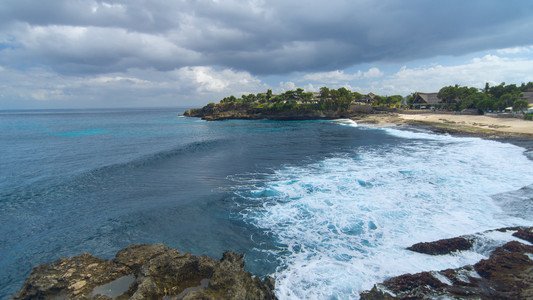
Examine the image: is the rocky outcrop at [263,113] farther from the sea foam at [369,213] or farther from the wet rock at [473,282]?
the wet rock at [473,282]

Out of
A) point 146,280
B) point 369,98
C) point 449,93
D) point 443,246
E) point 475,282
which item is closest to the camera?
point 146,280

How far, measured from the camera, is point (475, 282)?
8.12 metres

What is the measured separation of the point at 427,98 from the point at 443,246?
101279mm

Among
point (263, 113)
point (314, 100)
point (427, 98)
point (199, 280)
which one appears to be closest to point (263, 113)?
point (263, 113)

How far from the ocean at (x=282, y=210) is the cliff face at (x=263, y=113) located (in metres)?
68.1

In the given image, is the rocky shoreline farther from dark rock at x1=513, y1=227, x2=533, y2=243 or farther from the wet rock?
dark rock at x1=513, y1=227, x2=533, y2=243

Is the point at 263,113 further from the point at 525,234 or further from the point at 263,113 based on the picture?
the point at 525,234

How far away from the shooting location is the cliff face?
94.3 metres

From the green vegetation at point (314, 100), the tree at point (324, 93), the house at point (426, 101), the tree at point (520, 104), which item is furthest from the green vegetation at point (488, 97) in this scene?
the tree at point (324, 93)

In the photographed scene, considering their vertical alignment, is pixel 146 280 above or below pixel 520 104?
below

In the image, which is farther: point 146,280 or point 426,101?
point 426,101

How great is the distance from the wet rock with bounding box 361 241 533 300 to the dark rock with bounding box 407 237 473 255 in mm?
1008

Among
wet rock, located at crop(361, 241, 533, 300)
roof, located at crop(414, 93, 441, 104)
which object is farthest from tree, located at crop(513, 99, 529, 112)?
wet rock, located at crop(361, 241, 533, 300)

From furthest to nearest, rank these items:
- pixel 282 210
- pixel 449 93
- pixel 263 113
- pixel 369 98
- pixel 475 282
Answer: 1. pixel 369 98
2. pixel 263 113
3. pixel 449 93
4. pixel 282 210
5. pixel 475 282
